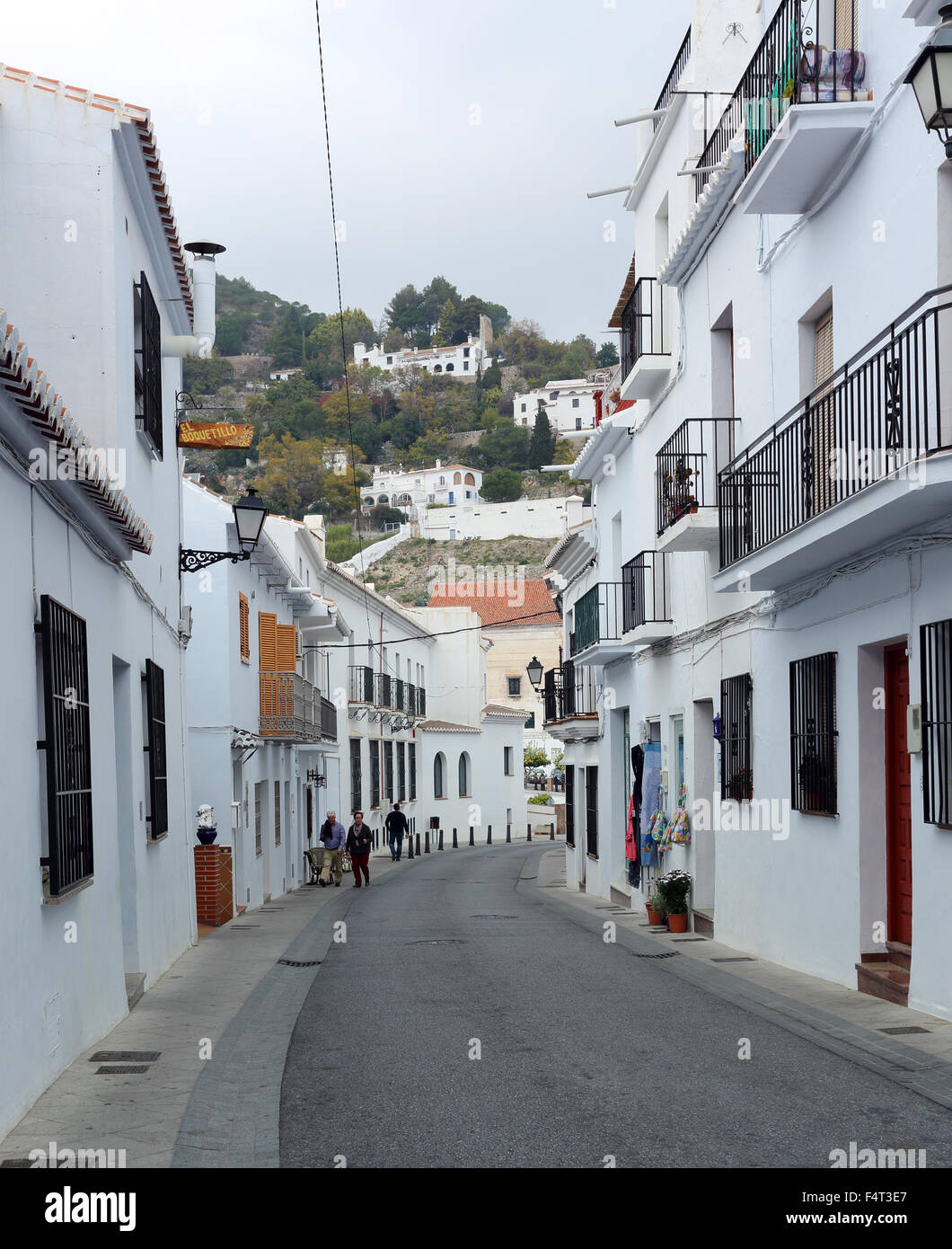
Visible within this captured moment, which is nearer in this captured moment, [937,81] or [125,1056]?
[937,81]

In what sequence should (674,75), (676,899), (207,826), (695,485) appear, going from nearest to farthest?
(695,485), (676,899), (674,75), (207,826)

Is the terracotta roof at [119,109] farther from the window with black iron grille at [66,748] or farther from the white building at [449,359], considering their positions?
the white building at [449,359]

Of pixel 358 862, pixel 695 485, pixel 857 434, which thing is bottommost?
pixel 358 862

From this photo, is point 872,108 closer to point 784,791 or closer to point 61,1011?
point 784,791

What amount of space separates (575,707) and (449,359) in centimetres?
14799

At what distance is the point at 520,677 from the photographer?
2805 inches

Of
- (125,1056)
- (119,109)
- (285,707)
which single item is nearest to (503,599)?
(285,707)

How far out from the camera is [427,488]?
137m

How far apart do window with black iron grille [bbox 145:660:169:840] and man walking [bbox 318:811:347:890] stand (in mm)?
14297

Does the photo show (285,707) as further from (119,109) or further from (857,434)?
(857,434)

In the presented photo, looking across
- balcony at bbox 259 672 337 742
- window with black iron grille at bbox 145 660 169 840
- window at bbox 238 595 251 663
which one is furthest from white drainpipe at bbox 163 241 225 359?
balcony at bbox 259 672 337 742

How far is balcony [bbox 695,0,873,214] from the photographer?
30.3 feet
